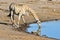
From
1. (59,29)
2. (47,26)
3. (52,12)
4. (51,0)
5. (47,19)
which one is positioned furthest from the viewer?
(51,0)

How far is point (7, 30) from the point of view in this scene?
1948cm

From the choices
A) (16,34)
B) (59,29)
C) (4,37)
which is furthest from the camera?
(59,29)

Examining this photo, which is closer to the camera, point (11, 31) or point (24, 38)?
point (24, 38)

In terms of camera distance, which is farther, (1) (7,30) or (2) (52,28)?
(2) (52,28)

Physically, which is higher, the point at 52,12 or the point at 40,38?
the point at 40,38

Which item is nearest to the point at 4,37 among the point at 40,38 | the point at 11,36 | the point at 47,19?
the point at 11,36

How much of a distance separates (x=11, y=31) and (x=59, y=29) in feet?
15.4

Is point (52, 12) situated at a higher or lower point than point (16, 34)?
lower

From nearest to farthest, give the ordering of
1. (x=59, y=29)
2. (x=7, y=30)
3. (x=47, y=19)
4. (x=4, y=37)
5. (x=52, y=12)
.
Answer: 1. (x=4, y=37)
2. (x=7, y=30)
3. (x=59, y=29)
4. (x=47, y=19)
5. (x=52, y=12)

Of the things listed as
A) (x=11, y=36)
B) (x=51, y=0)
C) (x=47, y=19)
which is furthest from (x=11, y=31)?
(x=51, y=0)

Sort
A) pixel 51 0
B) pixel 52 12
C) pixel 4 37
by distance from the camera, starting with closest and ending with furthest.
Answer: pixel 4 37 < pixel 52 12 < pixel 51 0

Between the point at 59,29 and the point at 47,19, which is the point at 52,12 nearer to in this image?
the point at 47,19

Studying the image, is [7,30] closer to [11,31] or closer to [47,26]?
[11,31]

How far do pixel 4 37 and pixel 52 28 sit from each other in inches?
274
